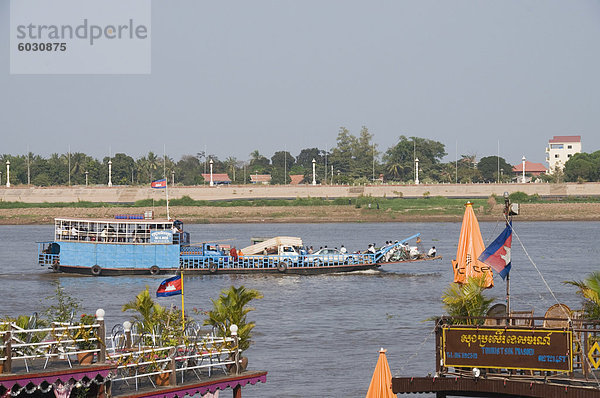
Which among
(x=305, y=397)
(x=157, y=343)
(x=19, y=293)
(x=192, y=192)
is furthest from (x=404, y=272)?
(x=192, y=192)

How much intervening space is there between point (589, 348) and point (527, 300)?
30.1 m

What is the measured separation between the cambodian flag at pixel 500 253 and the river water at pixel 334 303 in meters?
8.50

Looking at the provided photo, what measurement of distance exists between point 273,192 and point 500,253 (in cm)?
13393

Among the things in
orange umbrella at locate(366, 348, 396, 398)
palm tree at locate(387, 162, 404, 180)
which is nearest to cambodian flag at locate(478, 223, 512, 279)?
orange umbrella at locate(366, 348, 396, 398)

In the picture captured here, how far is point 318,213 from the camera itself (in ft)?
467

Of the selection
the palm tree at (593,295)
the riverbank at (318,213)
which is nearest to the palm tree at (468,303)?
the palm tree at (593,295)

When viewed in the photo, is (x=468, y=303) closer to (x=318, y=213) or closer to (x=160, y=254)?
(x=160, y=254)

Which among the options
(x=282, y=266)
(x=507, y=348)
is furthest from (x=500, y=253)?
(x=282, y=266)

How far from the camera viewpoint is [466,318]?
17.7 m

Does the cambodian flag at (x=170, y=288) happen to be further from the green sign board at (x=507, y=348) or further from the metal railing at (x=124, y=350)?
the green sign board at (x=507, y=348)

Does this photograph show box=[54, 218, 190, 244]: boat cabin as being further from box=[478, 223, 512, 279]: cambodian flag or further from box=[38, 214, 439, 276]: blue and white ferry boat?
box=[478, 223, 512, 279]: cambodian flag

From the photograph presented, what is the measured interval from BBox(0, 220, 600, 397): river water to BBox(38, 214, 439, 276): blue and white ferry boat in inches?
→ 32.6

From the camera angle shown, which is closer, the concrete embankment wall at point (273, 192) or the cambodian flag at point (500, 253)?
the cambodian flag at point (500, 253)

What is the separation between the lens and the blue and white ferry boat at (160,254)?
5675cm
